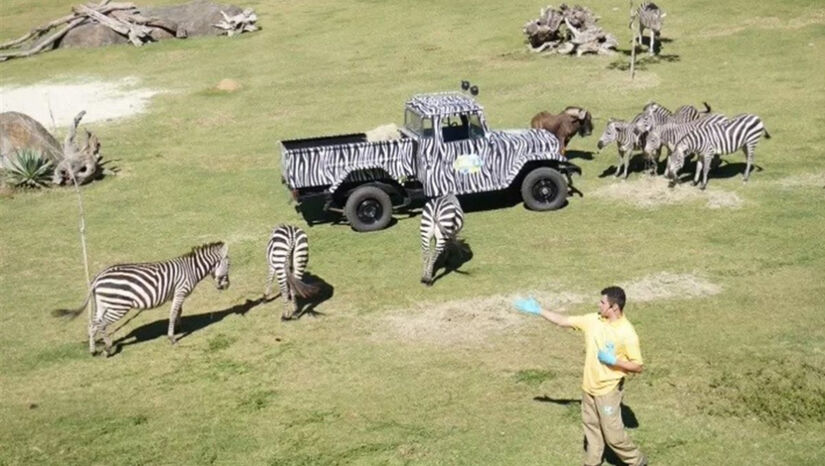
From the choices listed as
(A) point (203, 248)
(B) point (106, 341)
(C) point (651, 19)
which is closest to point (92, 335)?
(B) point (106, 341)

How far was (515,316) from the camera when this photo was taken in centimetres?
1473

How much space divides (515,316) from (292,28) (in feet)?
89.3

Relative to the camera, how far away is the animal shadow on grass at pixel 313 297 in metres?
15.3

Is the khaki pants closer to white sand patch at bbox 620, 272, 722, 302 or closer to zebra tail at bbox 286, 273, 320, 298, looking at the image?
white sand patch at bbox 620, 272, 722, 302

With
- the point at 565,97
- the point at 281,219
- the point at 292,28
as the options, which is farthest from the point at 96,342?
the point at 292,28

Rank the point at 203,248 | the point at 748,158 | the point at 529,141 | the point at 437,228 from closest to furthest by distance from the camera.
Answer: the point at 203,248
the point at 437,228
the point at 529,141
the point at 748,158

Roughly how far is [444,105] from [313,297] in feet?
16.9

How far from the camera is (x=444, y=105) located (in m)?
18.7

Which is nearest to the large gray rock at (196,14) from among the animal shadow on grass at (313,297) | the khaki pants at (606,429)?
the animal shadow on grass at (313,297)

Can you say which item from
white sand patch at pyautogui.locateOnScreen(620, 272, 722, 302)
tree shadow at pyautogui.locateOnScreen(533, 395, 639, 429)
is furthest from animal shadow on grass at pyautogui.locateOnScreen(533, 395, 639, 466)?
white sand patch at pyautogui.locateOnScreen(620, 272, 722, 302)

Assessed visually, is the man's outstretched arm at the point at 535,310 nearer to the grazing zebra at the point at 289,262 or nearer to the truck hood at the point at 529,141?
the grazing zebra at the point at 289,262

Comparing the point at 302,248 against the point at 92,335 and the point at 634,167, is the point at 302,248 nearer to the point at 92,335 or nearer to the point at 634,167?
the point at 92,335

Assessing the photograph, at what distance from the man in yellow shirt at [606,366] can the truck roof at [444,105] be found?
9022 millimetres

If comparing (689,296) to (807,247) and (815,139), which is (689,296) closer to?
(807,247)
